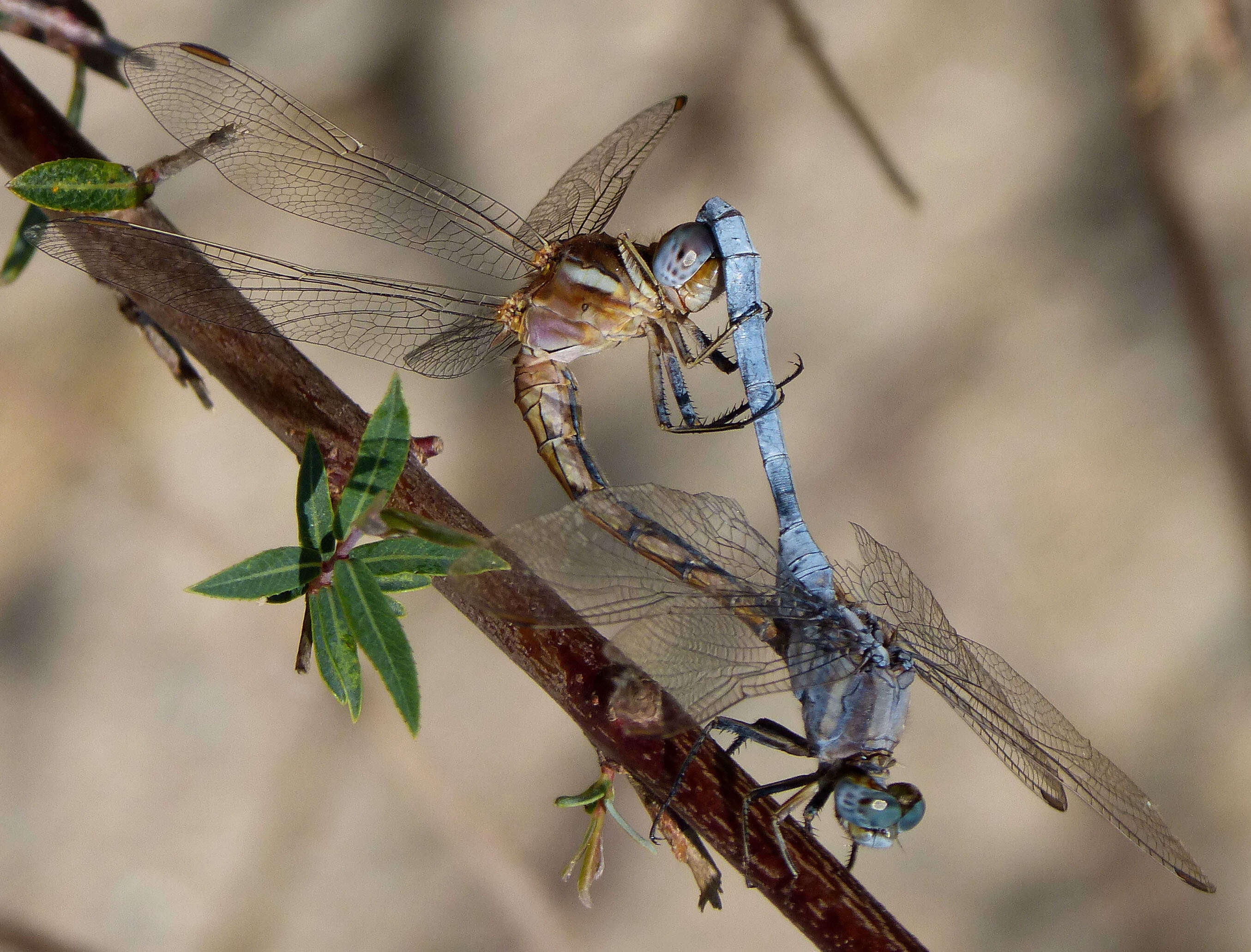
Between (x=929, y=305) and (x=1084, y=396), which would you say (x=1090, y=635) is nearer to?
(x=1084, y=396)

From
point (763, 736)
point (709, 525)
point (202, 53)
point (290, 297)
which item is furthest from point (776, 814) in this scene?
point (202, 53)

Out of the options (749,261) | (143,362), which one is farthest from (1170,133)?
(143,362)

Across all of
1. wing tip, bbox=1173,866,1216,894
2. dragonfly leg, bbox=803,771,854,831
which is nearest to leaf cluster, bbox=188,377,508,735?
dragonfly leg, bbox=803,771,854,831

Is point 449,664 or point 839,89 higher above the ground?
point 839,89

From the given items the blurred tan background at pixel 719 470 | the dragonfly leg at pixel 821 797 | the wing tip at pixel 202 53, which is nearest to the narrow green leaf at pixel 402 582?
the dragonfly leg at pixel 821 797

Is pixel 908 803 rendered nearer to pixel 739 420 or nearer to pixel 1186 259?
pixel 739 420

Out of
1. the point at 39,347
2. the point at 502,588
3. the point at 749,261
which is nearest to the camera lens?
the point at 502,588
